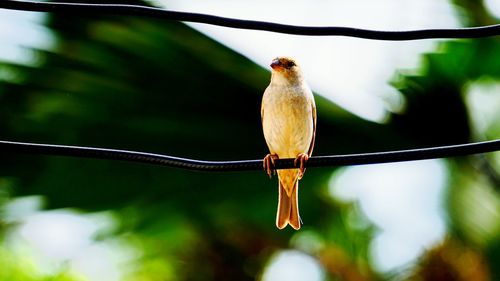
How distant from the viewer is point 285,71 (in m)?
5.47

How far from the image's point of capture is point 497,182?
5383 mm

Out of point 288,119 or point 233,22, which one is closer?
point 233,22

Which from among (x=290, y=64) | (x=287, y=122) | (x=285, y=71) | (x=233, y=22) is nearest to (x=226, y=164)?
(x=233, y=22)

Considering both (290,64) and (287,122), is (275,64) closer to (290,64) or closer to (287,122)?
(290,64)

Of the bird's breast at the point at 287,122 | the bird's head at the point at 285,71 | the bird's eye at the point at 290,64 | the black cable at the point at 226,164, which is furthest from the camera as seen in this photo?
the bird's eye at the point at 290,64

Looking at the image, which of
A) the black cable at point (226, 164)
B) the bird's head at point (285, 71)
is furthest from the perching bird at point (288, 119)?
the black cable at point (226, 164)

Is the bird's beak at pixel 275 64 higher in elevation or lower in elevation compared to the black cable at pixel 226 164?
lower

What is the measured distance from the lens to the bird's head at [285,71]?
17.8 ft

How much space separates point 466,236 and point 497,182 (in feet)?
1.28

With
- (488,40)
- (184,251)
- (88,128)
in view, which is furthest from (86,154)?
(488,40)

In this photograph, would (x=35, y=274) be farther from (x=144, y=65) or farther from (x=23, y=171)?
(x=144, y=65)

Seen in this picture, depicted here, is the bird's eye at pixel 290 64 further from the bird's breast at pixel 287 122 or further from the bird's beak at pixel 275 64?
the bird's breast at pixel 287 122

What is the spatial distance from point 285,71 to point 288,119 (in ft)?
1.12

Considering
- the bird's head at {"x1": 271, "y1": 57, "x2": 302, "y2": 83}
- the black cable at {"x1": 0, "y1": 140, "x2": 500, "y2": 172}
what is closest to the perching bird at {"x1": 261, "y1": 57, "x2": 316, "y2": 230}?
the bird's head at {"x1": 271, "y1": 57, "x2": 302, "y2": 83}
